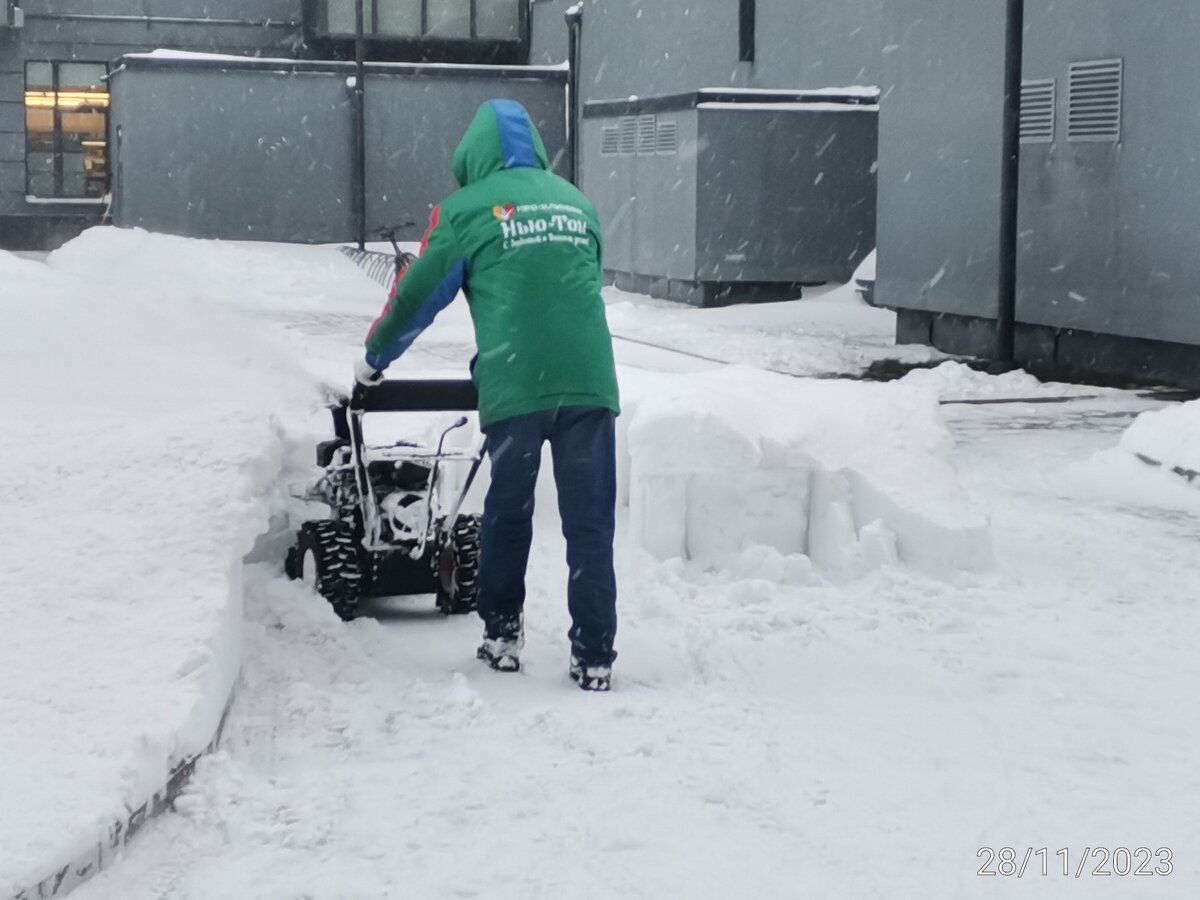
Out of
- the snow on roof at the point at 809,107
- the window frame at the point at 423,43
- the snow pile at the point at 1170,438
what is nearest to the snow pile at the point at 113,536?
the snow pile at the point at 1170,438

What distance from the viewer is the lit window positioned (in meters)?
35.8

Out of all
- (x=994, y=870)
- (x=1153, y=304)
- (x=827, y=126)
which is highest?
(x=827, y=126)

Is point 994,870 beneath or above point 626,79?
beneath

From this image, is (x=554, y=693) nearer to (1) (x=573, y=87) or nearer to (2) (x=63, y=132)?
(1) (x=573, y=87)

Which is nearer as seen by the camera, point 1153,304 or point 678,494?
point 678,494

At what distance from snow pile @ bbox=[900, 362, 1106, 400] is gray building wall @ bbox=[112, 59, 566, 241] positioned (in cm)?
1855

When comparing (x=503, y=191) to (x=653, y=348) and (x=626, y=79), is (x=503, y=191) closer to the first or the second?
(x=653, y=348)

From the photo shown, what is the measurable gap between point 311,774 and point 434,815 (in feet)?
1.44

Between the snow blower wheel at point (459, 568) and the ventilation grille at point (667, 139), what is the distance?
16.0 m

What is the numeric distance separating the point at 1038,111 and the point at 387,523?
10587 mm

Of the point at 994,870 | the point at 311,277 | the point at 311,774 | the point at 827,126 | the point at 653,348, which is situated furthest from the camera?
the point at 311,277

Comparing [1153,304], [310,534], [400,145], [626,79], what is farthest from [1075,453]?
[400,145]

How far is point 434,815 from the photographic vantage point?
439 centimetres

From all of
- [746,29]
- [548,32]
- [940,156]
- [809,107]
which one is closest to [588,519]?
[940,156]
